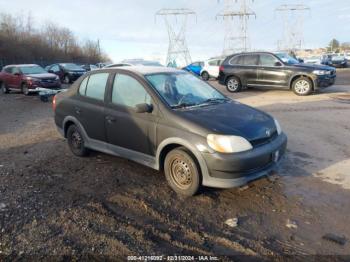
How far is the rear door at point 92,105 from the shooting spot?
5324 mm

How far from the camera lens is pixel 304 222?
373 cm

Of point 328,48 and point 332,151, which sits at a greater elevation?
point 328,48

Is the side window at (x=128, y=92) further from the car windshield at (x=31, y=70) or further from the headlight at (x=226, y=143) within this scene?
the car windshield at (x=31, y=70)

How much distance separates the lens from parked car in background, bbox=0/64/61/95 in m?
16.7

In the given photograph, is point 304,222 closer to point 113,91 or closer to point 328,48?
point 113,91

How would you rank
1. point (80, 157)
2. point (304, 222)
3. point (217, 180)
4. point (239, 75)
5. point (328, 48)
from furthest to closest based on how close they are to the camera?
point (328, 48)
point (239, 75)
point (80, 157)
point (217, 180)
point (304, 222)

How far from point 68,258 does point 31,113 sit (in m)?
9.89

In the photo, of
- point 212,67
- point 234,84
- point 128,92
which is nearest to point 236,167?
point 128,92

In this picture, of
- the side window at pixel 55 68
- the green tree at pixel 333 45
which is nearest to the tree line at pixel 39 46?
the side window at pixel 55 68

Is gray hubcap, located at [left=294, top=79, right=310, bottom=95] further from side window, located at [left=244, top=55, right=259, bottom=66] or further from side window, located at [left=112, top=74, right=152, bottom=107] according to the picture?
side window, located at [left=112, top=74, right=152, bottom=107]

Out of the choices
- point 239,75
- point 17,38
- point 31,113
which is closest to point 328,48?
point 17,38

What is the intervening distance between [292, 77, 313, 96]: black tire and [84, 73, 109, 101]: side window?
966 centimetres

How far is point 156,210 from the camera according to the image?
404 centimetres

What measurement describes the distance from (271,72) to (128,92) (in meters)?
9.86
